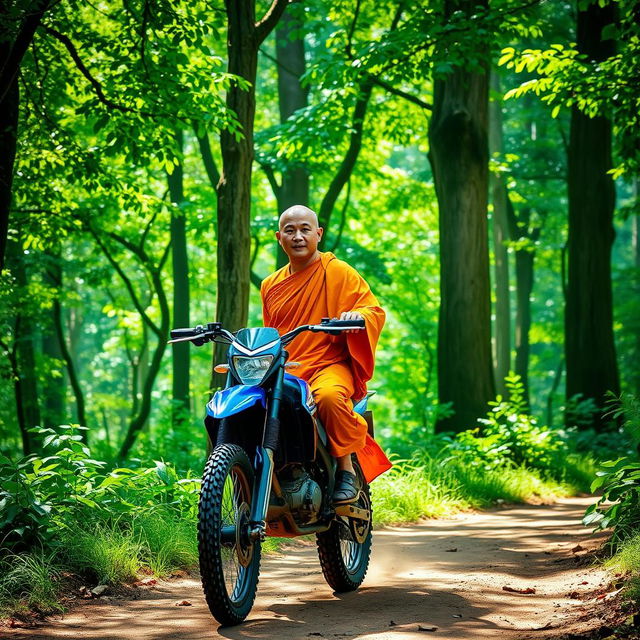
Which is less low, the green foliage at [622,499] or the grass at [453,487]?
the green foliage at [622,499]

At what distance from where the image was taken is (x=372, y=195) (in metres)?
23.6

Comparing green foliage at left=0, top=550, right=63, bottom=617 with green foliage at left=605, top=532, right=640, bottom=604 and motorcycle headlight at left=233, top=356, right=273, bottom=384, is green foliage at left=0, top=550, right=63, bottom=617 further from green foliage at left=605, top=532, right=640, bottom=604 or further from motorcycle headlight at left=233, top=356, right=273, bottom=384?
green foliage at left=605, top=532, right=640, bottom=604

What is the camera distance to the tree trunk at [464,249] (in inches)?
504

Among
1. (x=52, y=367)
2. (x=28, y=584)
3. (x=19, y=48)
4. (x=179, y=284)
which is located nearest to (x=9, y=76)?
(x=19, y=48)

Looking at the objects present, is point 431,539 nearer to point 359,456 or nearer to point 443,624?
point 359,456

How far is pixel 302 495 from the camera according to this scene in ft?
16.9

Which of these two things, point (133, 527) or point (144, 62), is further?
point (144, 62)

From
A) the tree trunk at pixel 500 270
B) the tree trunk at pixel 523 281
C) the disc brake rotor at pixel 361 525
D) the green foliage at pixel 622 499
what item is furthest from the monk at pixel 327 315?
the tree trunk at pixel 523 281

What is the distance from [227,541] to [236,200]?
4.29 m

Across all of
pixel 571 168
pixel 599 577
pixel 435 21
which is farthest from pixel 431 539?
pixel 571 168

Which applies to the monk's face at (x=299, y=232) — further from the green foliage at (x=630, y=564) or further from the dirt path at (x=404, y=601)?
the green foliage at (x=630, y=564)

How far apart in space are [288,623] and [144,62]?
5558mm

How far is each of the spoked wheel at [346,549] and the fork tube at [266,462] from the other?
0.85m

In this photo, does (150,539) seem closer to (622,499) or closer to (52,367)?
(622,499)
